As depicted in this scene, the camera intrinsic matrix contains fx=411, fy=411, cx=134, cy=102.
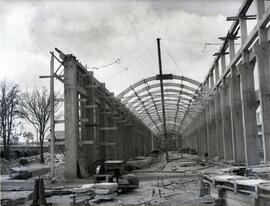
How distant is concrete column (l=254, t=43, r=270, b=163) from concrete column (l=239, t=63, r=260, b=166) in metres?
3.53

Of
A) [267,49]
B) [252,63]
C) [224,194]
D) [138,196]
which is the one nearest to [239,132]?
[252,63]

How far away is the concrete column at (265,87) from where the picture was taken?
57.6 ft

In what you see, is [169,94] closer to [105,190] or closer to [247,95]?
[247,95]

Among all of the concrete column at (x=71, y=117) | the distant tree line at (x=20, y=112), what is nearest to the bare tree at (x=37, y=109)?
the distant tree line at (x=20, y=112)

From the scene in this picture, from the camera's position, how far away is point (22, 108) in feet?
131

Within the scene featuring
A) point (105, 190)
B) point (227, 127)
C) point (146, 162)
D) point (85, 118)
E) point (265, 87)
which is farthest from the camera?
point (146, 162)

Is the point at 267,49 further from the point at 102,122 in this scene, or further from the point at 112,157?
the point at 112,157

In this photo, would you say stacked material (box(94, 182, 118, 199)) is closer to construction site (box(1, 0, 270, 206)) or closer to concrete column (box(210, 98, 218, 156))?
construction site (box(1, 0, 270, 206))

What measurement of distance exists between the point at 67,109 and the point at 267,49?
32.5 ft

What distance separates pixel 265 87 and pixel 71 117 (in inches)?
368

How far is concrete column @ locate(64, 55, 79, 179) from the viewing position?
20.1 metres

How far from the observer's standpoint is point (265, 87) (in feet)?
58.1

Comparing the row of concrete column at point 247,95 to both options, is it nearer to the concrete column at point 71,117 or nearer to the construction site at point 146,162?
the construction site at point 146,162

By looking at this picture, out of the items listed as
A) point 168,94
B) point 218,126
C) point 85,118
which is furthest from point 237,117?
point 168,94
